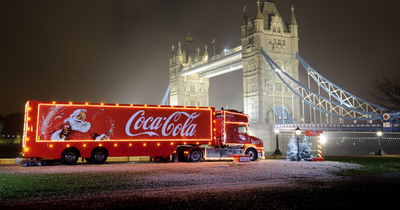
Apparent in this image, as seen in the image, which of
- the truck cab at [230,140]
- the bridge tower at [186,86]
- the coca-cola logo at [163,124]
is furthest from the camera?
the bridge tower at [186,86]

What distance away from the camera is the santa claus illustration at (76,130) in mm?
17641

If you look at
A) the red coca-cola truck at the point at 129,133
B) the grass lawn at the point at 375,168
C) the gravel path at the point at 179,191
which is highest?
the red coca-cola truck at the point at 129,133

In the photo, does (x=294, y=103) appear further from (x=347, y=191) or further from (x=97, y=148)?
(x=347, y=191)

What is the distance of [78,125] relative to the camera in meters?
18.0

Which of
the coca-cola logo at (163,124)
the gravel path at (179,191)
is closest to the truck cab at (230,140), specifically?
the coca-cola logo at (163,124)

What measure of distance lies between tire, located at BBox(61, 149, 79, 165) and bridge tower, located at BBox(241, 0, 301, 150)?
5332 centimetres

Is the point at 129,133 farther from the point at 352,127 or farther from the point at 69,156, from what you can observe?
the point at 352,127

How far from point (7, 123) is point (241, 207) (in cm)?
9925

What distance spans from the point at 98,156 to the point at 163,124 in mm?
4097

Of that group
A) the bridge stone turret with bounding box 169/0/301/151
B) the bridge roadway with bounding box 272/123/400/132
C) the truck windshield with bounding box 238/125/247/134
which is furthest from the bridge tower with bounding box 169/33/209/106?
the truck windshield with bounding box 238/125/247/134

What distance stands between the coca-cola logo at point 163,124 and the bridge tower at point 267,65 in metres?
49.1

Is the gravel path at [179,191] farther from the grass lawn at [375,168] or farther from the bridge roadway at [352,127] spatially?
the bridge roadway at [352,127]

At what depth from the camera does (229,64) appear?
263 ft

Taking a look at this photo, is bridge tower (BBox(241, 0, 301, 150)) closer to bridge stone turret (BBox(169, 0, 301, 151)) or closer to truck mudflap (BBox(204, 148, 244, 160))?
bridge stone turret (BBox(169, 0, 301, 151))
